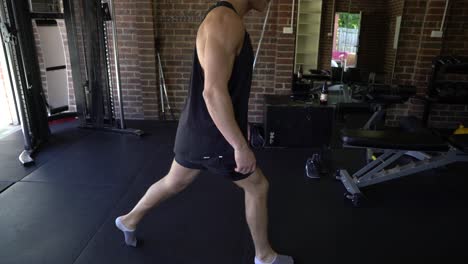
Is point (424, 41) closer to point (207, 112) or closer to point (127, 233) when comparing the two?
point (207, 112)

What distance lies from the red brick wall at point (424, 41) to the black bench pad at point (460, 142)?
6.21 ft

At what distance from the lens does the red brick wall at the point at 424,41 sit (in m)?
3.87

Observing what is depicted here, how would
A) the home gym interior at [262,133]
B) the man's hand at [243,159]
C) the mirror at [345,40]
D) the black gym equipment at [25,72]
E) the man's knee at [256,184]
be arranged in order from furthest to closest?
the mirror at [345,40] → the black gym equipment at [25,72] → the home gym interior at [262,133] → the man's knee at [256,184] → the man's hand at [243,159]

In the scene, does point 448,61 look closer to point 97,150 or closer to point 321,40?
point 321,40

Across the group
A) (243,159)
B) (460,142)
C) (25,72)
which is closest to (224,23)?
(243,159)

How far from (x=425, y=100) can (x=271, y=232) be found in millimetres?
2771

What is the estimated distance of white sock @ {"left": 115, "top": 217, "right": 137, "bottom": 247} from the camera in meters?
1.89

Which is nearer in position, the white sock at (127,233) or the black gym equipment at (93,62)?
the white sock at (127,233)

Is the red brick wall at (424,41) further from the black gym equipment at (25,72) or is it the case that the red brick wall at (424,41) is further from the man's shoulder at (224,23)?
the black gym equipment at (25,72)

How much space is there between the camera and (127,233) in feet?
6.23

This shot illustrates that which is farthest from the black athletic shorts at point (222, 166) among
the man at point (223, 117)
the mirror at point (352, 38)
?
the mirror at point (352, 38)

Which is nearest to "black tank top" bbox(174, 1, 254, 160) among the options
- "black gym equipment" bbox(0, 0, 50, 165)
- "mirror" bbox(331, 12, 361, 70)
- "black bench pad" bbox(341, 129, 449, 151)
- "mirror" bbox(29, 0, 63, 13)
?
"black bench pad" bbox(341, 129, 449, 151)

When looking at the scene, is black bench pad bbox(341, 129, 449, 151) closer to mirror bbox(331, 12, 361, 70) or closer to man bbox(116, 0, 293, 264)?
man bbox(116, 0, 293, 264)

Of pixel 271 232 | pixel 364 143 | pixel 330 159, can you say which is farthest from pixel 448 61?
pixel 271 232
